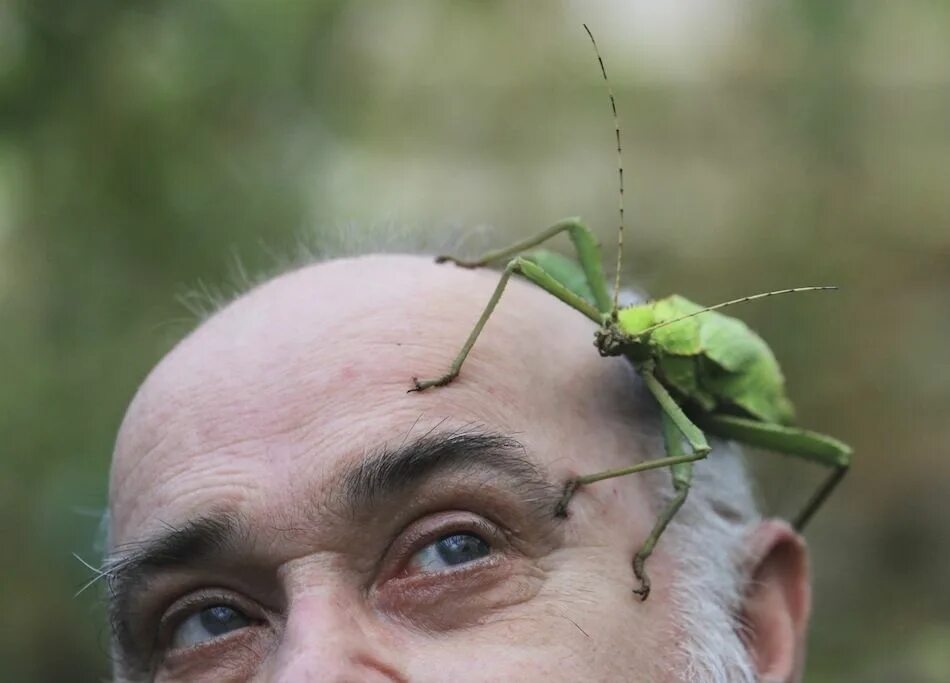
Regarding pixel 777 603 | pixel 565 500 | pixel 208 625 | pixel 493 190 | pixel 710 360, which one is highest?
pixel 710 360

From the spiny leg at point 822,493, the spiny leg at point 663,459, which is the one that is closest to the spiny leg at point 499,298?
the spiny leg at point 663,459

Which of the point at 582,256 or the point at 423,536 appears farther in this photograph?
the point at 582,256

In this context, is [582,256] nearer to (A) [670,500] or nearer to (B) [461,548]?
(A) [670,500]

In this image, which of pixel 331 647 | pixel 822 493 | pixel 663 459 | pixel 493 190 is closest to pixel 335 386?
pixel 331 647

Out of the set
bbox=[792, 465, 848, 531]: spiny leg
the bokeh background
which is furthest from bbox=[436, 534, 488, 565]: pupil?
the bokeh background

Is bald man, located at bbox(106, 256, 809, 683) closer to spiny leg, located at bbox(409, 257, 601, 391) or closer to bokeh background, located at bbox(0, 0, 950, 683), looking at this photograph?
spiny leg, located at bbox(409, 257, 601, 391)

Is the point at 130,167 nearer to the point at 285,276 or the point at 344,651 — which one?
the point at 285,276
